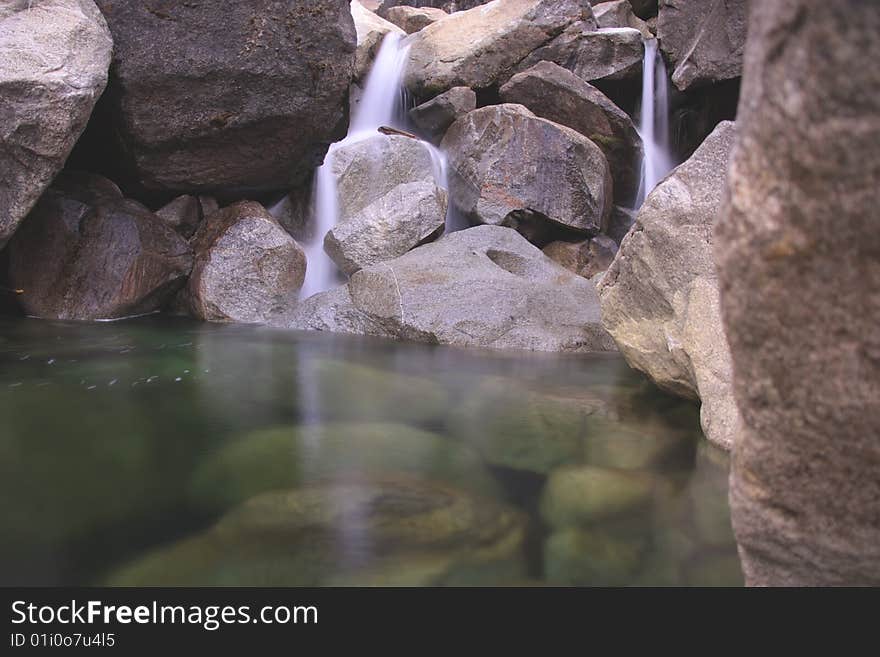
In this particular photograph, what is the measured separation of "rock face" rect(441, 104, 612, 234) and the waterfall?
4.55ft

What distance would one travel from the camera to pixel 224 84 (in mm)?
7062

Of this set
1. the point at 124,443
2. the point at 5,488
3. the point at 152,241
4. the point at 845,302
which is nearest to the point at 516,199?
the point at 152,241

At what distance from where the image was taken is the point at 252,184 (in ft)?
26.7

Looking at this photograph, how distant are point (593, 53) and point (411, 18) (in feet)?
17.9

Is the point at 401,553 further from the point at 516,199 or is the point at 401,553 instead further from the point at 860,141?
the point at 516,199

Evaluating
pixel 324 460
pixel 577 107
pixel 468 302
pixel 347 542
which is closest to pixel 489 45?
pixel 577 107

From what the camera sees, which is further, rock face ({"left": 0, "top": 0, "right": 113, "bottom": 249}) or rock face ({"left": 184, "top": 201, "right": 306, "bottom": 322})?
rock face ({"left": 184, "top": 201, "right": 306, "bottom": 322})

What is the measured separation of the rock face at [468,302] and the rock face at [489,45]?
166 inches

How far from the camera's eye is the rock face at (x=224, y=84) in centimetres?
673

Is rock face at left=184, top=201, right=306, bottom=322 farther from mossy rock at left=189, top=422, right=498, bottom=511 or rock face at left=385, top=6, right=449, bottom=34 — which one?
rock face at left=385, top=6, right=449, bottom=34

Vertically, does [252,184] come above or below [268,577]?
below

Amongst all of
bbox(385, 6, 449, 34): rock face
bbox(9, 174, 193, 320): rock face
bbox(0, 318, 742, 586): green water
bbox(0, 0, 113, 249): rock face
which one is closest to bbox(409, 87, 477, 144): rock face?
bbox(9, 174, 193, 320): rock face

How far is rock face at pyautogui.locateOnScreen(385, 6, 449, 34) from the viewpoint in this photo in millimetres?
14797

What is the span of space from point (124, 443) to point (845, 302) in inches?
118
